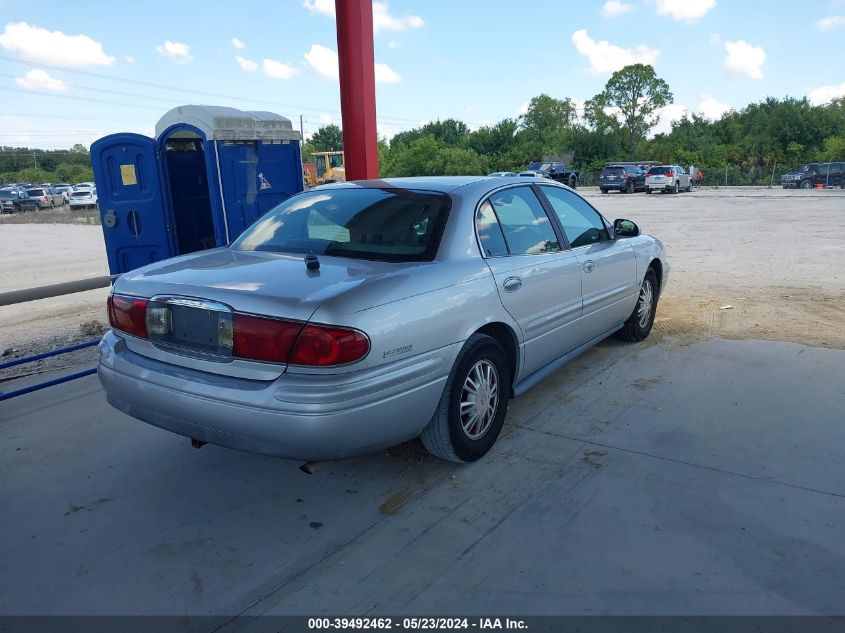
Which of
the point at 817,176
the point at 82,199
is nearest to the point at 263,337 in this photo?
the point at 82,199

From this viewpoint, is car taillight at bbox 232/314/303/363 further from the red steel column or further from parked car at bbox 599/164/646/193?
parked car at bbox 599/164/646/193

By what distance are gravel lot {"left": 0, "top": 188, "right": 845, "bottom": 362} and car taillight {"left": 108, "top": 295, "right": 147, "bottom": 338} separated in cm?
385

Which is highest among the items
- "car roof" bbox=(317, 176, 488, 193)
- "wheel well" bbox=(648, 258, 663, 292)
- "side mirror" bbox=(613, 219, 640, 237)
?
"car roof" bbox=(317, 176, 488, 193)

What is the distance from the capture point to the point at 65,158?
93562 mm

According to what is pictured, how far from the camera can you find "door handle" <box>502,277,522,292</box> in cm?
357

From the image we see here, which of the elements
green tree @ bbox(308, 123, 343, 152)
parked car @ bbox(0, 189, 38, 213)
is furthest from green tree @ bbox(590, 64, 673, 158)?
parked car @ bbox(0, 189, 38, 213)

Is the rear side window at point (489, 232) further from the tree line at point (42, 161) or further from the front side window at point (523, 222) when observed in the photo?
the tree line at point (42, 161)

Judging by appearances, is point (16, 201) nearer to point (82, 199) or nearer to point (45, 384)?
point (82, 199)

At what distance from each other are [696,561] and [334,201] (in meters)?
2.69

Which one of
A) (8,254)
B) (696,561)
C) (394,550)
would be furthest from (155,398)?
(8,254)

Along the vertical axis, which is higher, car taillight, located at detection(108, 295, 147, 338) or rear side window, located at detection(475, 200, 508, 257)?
rear side window, located at detection(475, 200, 508, 257)

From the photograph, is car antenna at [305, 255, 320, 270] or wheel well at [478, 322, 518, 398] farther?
wheel well at [478, 322, 518, 398]

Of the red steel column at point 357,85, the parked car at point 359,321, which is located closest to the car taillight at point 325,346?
the parked car at point 359,321

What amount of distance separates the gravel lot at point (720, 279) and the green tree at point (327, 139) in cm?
6619
